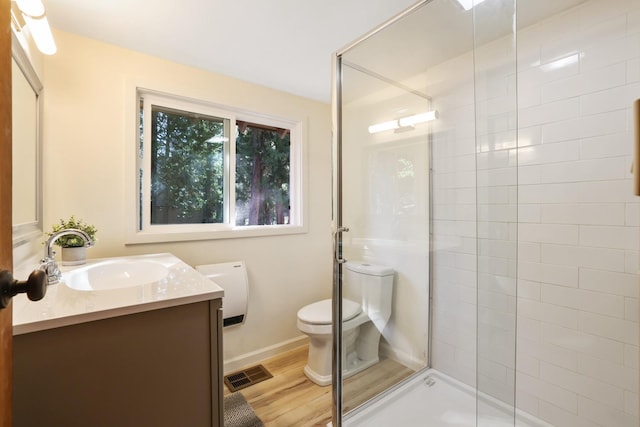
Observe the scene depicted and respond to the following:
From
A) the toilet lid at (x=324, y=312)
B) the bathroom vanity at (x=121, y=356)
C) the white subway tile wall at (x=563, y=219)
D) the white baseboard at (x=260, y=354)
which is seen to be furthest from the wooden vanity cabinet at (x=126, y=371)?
the white subway tile wall at (x=563, y=219)

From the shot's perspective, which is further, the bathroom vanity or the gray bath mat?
the gray bath mat

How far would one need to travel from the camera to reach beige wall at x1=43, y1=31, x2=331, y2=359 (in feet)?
5.42

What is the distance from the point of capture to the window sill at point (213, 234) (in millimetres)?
1877

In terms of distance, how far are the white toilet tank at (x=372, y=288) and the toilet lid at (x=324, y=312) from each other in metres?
0.05

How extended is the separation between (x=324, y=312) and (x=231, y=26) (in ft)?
6.15

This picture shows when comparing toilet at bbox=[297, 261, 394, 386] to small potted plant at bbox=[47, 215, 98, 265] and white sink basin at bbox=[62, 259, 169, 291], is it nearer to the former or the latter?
white sink basin at bbox=[62, 259, 169, 291]

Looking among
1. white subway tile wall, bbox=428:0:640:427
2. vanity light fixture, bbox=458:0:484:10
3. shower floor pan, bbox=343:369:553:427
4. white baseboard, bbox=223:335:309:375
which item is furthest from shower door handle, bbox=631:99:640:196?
white baseboard, bbox=223:335:309:375

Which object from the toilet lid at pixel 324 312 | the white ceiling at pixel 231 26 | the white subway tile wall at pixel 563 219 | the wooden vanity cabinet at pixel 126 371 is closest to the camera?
the wooden vanity cabinet at pixel 126 371

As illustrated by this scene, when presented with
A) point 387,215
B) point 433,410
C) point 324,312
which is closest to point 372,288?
point 324,312

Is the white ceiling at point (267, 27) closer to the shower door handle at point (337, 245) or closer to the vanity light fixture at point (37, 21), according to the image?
the vanity light fixture at point (37, 21)

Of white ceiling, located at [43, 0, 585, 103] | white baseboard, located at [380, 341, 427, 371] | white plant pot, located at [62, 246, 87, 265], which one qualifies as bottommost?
white baseboard, located at [380, 341, 427, 371]

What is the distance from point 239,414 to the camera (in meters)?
1.68

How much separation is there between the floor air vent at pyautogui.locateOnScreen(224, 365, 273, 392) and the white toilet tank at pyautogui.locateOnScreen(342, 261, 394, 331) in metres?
0.88

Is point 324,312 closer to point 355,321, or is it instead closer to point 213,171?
point 355,321
